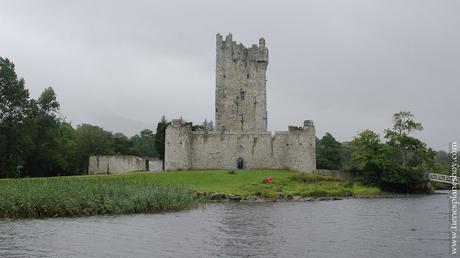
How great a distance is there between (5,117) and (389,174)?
3438 centimetres

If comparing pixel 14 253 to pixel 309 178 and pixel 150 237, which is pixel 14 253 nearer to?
pixel 150 237

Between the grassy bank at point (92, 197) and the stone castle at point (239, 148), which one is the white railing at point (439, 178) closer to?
the stone castle at point (239, 148)

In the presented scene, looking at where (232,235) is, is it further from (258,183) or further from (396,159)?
(396,159)

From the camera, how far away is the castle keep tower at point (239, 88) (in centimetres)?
6166

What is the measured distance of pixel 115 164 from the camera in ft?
207

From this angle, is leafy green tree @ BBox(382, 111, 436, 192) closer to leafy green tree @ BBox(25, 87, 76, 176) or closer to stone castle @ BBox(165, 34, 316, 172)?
stone castle @ BBox(165, 34, 316, 172)

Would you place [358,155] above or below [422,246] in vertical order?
above

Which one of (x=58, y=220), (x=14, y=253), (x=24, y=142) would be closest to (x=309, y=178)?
(x=24, y=142)

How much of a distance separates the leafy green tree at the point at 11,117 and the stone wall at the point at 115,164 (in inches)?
450

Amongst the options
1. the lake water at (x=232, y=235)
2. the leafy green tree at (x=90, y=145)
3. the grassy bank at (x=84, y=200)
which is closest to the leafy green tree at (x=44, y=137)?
the leafy green tree at (x=90, y=145)

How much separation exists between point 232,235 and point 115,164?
137 ft

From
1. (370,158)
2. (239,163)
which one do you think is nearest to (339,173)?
(370,158)

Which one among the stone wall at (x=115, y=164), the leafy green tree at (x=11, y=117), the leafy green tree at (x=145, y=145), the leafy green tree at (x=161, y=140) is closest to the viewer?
the leafy green tree at (x=11, y=117)

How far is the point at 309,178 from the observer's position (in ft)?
166
